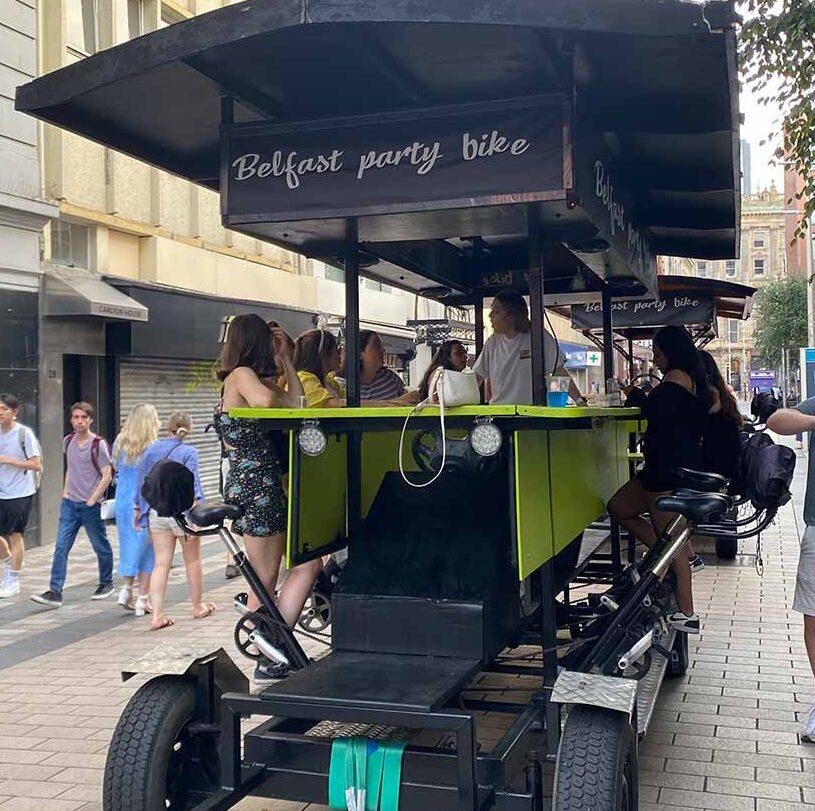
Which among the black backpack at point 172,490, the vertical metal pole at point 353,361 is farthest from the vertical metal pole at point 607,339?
the black backpack at point 172,490

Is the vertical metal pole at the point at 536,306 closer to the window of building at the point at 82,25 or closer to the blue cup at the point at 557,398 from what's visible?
the blue cup at the point at 557,398

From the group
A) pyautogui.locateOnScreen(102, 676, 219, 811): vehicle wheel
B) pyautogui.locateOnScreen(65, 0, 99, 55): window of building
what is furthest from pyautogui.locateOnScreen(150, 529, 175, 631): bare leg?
pyautogui.locateOnScreen(65, 0, 99, 55): window of building

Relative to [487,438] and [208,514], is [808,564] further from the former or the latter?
[208,514]

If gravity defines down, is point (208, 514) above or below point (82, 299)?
below

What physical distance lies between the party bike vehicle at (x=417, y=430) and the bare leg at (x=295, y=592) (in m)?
0.35

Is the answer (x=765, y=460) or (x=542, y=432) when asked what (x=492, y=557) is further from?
(x=765, y=460)

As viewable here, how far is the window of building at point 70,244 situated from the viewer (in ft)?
43.5

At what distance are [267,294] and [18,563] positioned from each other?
9454 millimetres

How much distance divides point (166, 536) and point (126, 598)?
3.29 feet

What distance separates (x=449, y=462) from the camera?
3869 millimetres

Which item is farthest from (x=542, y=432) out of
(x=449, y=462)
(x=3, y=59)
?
(x=3, y=59)

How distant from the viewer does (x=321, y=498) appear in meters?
4.20

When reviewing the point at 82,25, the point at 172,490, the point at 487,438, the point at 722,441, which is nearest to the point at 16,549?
the point at 172,490

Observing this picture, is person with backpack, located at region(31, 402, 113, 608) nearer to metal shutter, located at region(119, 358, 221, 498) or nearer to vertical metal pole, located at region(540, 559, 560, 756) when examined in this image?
metal shutter, located at region(119, 358, 221, 498)
